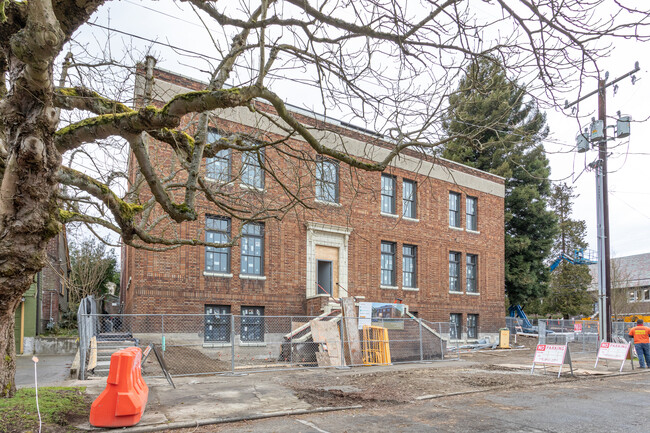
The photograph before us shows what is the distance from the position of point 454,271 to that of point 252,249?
12.4 metres

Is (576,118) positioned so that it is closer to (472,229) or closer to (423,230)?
(423,230)

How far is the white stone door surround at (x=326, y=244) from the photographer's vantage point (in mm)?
22266

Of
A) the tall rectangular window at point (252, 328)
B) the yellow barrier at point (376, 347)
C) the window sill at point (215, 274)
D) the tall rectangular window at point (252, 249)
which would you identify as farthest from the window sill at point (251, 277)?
the yellow barrier at point (376, 347)

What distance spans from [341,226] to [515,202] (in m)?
18.0

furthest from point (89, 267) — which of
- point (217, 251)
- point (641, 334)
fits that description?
point (641, 334)

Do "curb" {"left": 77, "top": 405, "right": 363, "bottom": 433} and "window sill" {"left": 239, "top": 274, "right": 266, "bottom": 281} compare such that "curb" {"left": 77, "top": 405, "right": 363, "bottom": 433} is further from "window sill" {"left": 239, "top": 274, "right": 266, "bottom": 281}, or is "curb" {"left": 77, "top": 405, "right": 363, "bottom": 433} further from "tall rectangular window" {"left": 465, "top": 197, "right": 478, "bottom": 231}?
"tall rectangular window" {"left": 465, "top": 197, "right": 478, "bottom": 231}

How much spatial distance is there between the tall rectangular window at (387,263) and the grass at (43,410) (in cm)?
1720

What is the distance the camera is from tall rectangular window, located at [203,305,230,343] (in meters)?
19.5

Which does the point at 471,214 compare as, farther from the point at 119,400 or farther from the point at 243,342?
the point at 119,400

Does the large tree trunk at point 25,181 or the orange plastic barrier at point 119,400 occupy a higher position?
the large tree trunk at point 25,181

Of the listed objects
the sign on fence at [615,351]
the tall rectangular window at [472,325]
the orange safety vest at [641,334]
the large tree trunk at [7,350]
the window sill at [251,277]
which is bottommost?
the tall rectangular window at [472,325]

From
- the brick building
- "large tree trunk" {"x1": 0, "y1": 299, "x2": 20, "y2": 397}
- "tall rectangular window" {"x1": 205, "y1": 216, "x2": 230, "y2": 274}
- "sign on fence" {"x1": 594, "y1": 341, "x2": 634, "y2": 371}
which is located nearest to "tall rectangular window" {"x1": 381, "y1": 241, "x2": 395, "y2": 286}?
the brick building

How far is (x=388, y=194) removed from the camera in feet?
84.4

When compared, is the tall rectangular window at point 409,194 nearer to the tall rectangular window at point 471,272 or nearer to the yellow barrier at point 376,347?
the tall rectangular window at point 471,272
